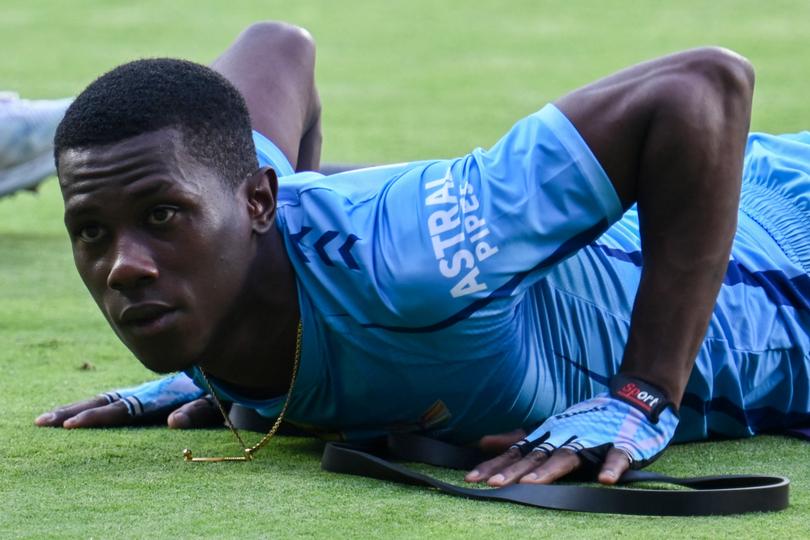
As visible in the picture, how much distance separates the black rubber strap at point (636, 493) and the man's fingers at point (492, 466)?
8 cm

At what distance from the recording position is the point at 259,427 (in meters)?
3.34

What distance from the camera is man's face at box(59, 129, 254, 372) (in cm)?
267

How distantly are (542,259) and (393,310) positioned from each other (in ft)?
0.93

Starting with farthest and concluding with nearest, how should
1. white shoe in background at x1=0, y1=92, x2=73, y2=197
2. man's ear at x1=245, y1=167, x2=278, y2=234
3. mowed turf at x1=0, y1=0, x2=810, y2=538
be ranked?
white shoe in background at x1=0, y1=92, x2=73, y2=197 < man's ear at x1=245, y1=167, x2=278, y2=234 < mowed turf at x1=0, y1=0, x2=810, y2=538

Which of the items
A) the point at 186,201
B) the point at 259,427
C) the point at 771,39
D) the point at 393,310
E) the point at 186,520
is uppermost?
the point at 186,201

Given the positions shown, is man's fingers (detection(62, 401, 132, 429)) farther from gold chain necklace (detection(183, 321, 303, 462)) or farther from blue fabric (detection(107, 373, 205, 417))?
gold chain necklace (detection(183, 321, 303, 462))

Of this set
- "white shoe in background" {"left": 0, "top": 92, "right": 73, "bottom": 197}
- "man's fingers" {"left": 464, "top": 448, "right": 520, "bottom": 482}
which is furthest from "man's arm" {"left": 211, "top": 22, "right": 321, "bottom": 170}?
"white shoe in background" {"left": 0, "top": 92, "right": 73, "bottom": 197}

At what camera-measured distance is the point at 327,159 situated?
22.9 ft

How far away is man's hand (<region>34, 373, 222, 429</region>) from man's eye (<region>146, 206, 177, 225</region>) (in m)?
0.86

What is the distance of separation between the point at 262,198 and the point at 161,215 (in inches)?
10.3

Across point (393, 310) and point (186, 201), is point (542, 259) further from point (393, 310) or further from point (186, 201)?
point (186, 201)

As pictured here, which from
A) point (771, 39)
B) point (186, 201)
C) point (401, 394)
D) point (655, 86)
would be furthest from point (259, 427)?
point (771, 39)

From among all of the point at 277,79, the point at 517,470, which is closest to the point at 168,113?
the point at 517,470

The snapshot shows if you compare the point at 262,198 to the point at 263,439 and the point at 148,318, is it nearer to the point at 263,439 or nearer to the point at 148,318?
the point at 148,318
